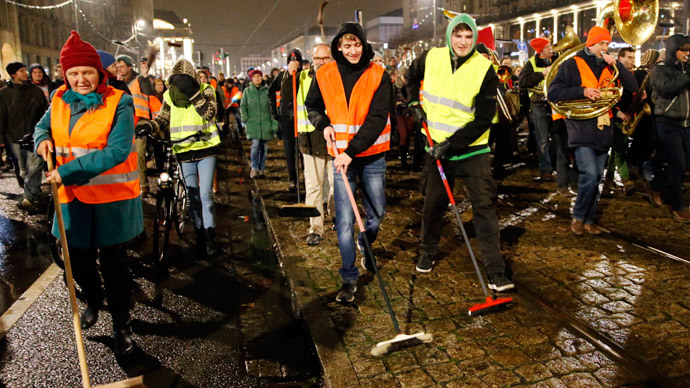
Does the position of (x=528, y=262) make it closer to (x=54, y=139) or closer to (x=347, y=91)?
(x=347, y=91)

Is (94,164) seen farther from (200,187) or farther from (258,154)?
(258,154)

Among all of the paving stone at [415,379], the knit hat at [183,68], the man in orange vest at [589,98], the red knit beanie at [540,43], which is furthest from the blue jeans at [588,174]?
the knit hat at [183,68]

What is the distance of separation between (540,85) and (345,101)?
18.4ft

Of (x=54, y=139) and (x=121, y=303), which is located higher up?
(x=54, y=139)

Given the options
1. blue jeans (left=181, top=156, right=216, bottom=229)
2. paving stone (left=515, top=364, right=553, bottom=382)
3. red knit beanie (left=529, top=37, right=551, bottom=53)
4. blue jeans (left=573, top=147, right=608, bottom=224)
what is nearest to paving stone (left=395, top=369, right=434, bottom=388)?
paving stone (left=515, top=364, right=553, bottom=382)

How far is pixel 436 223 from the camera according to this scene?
518 cm

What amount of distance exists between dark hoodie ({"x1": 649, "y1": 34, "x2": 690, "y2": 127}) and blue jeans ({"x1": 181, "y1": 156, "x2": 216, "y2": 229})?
5.52 metres

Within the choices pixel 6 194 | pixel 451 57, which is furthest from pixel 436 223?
pixel 6 194

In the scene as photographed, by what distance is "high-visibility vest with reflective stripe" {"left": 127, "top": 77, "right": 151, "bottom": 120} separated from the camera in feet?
28.3

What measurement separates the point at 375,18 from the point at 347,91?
495ft

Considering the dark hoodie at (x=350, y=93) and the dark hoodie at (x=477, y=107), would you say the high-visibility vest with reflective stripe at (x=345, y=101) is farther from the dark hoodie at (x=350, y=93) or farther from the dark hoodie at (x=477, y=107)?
the dark hoodie at (x=477, y=107)

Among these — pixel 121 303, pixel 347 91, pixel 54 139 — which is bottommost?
pixel 121 303

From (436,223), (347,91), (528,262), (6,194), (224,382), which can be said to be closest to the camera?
(224,382)

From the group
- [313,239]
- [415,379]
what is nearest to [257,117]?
[313,239]
